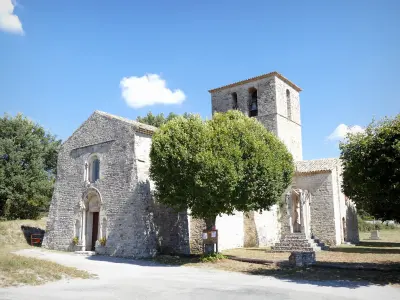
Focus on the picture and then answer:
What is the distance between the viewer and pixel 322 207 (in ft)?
88.2

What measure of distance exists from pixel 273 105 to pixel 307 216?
10.5 meters

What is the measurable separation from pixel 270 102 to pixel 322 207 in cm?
977

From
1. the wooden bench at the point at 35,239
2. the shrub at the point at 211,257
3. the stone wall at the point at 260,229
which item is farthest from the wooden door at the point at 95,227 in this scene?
the stone wall at the point at 260,229

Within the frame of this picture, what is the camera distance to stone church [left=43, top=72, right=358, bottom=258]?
20469 millimetres

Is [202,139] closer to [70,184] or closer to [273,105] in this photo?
[70,184]

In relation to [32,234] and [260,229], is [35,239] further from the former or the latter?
[260,229]

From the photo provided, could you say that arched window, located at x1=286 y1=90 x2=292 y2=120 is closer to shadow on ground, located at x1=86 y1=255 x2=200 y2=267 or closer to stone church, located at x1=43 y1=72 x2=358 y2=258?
stone church, located at x1=43 y1=72 x2=358 y2=258

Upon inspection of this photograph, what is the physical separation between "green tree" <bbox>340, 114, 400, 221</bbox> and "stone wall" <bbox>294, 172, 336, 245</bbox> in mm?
13012

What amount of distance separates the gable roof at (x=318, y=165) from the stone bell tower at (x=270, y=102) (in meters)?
2.51

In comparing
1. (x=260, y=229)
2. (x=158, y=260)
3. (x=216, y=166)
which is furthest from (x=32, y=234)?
(x=216, y=166)

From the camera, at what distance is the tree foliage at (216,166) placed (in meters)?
16.6

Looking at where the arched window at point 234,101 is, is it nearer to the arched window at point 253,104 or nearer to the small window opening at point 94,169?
the arched window at point 253,104

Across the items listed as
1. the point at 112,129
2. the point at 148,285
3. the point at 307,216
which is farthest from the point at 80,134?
the point at 307,216

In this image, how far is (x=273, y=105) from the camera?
99.9 ft
